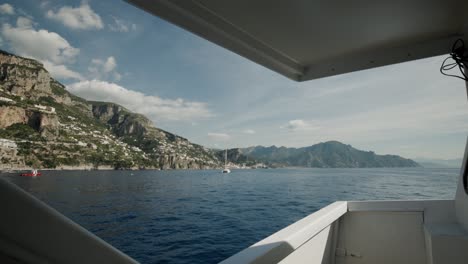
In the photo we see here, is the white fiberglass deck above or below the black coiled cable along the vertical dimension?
below

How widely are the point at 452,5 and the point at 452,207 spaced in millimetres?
1957

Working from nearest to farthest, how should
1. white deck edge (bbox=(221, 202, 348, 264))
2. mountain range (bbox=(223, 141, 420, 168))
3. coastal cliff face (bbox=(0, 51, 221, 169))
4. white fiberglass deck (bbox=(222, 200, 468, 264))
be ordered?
white deck edge (bbox=(221, 202, 348, 264)) < white fiberglass deck (bbox=(222, 200, 468, 264)) < coastal cliff face (bbox=(0, 51, 221, 169)) < mountain range (bbox=(223, 141, 420, 168))

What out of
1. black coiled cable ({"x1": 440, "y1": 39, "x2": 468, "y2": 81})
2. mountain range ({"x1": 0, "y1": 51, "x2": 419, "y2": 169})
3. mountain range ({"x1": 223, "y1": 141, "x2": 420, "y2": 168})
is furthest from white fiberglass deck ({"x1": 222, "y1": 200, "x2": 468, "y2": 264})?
mountain range ({"x1": 223, "y1": 141, "x2": 420, "y2": 168})

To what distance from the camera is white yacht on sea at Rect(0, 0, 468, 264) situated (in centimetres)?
134

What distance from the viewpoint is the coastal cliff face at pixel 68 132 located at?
48219 millimetres

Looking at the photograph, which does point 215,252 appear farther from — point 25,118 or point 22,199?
point 25,118

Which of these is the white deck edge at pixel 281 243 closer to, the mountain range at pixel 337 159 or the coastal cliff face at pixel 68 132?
the coastal cliff face at pixel 68 132

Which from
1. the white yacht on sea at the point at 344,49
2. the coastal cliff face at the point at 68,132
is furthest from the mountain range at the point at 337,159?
the white yacht on sea at the point at 344,49

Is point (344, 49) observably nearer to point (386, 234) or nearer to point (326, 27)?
point (326, 27)

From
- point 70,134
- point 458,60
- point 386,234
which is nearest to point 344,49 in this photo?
point 458,60

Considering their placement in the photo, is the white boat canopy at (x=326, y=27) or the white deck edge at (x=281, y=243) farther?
the white boat canopy at (x=326, y=27)

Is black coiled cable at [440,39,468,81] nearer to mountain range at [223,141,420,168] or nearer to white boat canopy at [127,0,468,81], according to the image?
white boat canopy at [127,0,468,81]

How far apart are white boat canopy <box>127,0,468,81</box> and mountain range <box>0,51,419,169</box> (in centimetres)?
5281

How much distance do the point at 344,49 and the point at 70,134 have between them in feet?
239
